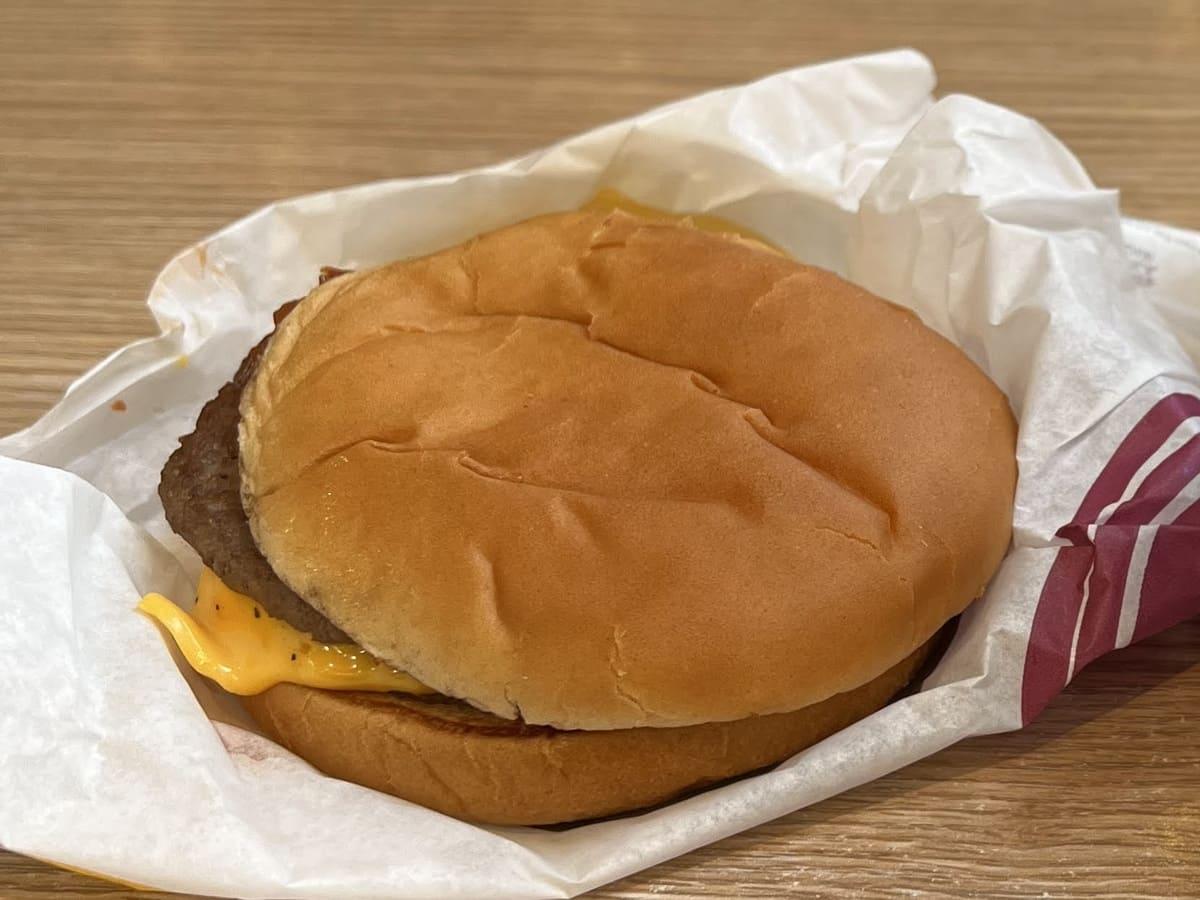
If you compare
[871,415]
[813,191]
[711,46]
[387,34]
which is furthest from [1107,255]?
[387,34]

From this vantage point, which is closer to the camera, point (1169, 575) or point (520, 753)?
point (520, 753)

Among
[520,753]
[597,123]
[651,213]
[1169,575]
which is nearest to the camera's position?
[520,753]

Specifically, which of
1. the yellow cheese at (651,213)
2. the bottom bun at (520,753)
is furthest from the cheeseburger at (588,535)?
the yellow cheese at (651,213)

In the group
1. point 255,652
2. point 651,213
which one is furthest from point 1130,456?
point 255,652

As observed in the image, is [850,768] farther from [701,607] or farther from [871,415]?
[871,415]

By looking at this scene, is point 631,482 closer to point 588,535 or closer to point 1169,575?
point 588,535

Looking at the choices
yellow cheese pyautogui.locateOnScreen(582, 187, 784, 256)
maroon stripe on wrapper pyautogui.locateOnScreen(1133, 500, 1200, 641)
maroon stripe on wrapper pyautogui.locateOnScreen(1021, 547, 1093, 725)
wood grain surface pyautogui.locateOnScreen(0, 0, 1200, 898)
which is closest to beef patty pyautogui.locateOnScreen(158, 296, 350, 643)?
wood grain surface pyautogui.locateOnScreen(0, 0, 1200, 898)

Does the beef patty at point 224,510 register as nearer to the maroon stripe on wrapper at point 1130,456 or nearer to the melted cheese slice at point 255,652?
the melted cheese slice at point 255,652
